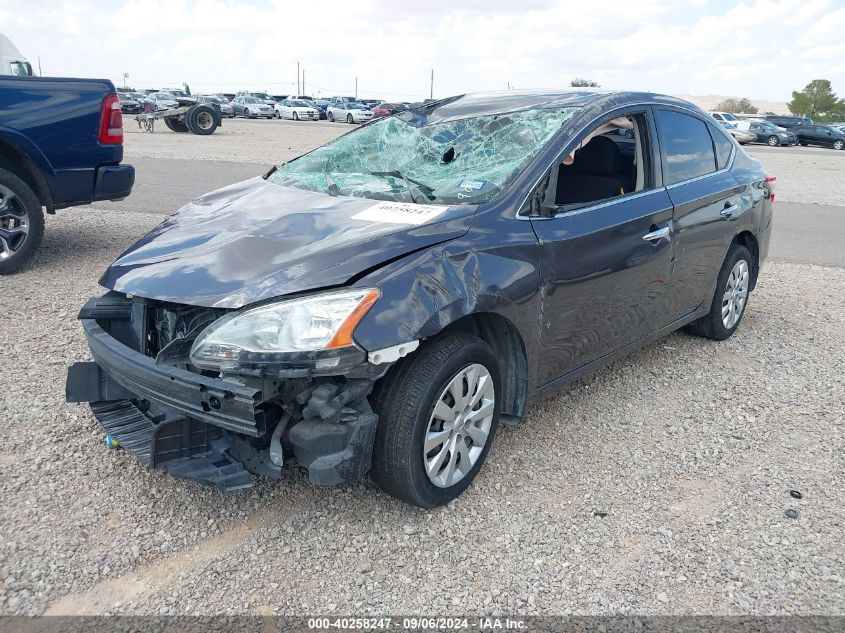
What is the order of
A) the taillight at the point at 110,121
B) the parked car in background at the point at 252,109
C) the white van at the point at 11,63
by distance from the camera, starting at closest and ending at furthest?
the taillight at the point at 110,121 → the white van at the point at 11,63 → the parked car in background at the point at 252,109

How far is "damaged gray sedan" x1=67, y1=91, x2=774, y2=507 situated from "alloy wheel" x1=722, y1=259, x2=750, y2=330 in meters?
0.79

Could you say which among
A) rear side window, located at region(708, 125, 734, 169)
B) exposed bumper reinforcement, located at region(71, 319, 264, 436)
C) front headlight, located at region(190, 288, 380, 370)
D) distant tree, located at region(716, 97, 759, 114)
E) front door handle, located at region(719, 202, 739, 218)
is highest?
distant tree, located at region(716, 97, 759, 114)

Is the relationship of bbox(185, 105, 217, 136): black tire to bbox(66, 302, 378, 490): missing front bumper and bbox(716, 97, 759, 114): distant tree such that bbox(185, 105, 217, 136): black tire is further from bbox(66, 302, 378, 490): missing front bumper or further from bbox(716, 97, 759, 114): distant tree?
bbox(716, 97, 759, 114): distant tree

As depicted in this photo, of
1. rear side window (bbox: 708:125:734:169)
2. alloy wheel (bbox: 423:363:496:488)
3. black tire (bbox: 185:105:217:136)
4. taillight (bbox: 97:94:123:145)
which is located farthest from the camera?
black tire (bbox: 185:105:217:136)

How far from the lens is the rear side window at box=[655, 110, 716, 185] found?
Result: 4320mm

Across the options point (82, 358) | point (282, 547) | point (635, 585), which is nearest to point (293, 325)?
point (282, 547)

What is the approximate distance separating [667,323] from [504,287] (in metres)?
1.80

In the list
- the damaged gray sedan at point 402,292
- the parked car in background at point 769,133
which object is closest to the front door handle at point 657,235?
the damaged gray sedan at point 402,292

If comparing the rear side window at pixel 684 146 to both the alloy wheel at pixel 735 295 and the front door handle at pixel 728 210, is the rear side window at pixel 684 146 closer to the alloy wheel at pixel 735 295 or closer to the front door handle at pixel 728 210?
the front door handle at pixel 728 210

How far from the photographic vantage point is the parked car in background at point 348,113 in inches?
1827

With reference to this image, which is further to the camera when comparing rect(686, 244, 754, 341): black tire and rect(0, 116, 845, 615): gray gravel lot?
rect(686, 244, 754, 341): black tire

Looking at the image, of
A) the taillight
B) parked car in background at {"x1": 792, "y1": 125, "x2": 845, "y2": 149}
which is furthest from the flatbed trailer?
parked car in background at {"x1": 792, "y1": 125, "x2": 845, "y2": 149}

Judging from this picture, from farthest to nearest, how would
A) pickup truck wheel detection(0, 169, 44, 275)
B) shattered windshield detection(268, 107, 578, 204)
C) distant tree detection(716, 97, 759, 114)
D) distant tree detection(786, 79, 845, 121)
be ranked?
1. distant tree detection(716, 97, 759, 114)
2. distant tree detection(786, 79, 845, 121)
3. pickup truck wheel detection(0, 169, 44, 275)
4. shattered windshield detection(268, 107, 578, 204)

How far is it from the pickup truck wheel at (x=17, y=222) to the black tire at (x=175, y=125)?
21.5 metres
